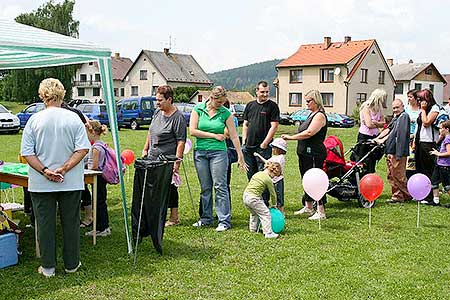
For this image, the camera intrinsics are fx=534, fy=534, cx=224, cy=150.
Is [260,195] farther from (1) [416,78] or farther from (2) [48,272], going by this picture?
(1) [416,78]

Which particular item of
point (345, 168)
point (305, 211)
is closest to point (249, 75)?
point (345, 168)

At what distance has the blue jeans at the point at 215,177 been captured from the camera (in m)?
6.10

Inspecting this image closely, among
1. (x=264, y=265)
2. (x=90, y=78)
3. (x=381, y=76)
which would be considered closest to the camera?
(x=264, y=265)

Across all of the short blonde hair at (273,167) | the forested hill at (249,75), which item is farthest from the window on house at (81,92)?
the forested hill at (249,75)

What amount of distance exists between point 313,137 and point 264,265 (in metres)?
2.23

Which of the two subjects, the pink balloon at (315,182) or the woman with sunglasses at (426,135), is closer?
the pink balloon at (315,182)

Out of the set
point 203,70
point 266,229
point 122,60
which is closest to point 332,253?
point 266,229

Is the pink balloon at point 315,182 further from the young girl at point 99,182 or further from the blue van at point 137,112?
the blue van at point 137,112

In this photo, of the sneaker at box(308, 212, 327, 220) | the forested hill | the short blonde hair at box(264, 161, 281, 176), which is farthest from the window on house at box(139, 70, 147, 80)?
the forested hill

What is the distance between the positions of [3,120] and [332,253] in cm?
1847

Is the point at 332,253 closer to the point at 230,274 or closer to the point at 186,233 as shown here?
the point at 230,274

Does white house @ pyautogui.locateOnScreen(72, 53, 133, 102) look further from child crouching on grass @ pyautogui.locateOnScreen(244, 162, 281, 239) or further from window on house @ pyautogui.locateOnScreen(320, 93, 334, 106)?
child crouching on grass @ pyautogui.locateOnScreen(244, 162, 281, 239)

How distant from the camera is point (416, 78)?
2046 inches

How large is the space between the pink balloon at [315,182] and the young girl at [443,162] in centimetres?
242
